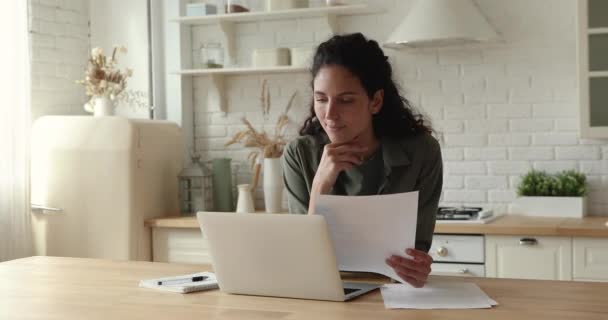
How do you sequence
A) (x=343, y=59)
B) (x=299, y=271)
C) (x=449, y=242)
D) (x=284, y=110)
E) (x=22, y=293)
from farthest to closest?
(x=284, y=110), (x=449, y=242), (x=343, y=59), (x=22, y=293), (x=299, y=271)

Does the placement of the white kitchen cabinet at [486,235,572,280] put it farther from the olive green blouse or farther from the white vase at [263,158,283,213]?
the olive green blouse

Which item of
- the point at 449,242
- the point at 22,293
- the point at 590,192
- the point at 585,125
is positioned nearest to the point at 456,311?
the point at 22,293

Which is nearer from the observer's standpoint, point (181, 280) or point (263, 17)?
point (181, 280)

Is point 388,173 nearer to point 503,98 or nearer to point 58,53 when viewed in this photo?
point 503,98

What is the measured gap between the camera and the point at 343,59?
249 centimetres

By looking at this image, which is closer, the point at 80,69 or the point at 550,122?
the point at 550,122

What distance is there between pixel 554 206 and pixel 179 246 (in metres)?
1.99

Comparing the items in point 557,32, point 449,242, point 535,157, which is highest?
point 557,32

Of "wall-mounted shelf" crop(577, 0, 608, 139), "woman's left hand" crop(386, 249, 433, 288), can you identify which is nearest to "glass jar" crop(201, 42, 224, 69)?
"wall-mounted shelf" crop(577, 0, 608, 139)

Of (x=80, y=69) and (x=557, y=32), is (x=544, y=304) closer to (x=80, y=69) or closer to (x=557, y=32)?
(x=557, y=32)

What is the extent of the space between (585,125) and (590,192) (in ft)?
1.58

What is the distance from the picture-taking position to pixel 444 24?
4180 mm

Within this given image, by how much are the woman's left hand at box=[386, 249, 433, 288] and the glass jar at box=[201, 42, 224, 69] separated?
3.01m

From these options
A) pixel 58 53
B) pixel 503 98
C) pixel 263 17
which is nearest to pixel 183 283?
pixel 503 98
